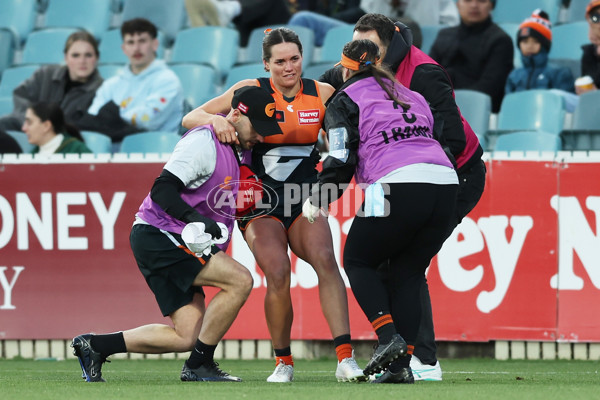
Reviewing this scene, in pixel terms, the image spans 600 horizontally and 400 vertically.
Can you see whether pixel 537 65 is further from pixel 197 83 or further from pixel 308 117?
pixel 308 117

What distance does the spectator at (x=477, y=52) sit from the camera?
995 centimetres

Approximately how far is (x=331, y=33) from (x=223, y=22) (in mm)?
1629

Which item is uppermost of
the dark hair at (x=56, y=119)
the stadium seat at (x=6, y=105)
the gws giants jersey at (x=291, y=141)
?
the stadium seat at (x=6, y=105)

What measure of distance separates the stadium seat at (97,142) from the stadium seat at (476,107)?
3104 millimetres

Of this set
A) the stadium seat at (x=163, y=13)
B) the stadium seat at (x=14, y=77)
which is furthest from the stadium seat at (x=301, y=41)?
the stadium seat at (x=14, y=77)

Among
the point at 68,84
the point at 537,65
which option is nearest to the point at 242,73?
the point at 68,84

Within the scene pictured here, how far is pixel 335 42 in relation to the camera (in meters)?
10.8

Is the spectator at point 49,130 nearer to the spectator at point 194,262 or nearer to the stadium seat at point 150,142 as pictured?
the stadium seat at point 150,142

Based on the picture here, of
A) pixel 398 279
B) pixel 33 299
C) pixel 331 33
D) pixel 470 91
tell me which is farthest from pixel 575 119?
pixel 33 299

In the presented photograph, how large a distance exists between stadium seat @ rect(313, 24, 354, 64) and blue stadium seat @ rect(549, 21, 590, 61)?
6.64ft

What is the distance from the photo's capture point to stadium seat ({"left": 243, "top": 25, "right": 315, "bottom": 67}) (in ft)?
35.8

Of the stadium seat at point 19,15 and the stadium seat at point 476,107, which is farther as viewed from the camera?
the stadium seat at point 19,15

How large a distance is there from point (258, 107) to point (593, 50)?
15.6 ft

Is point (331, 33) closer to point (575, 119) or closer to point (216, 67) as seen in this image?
point (216, 67)
